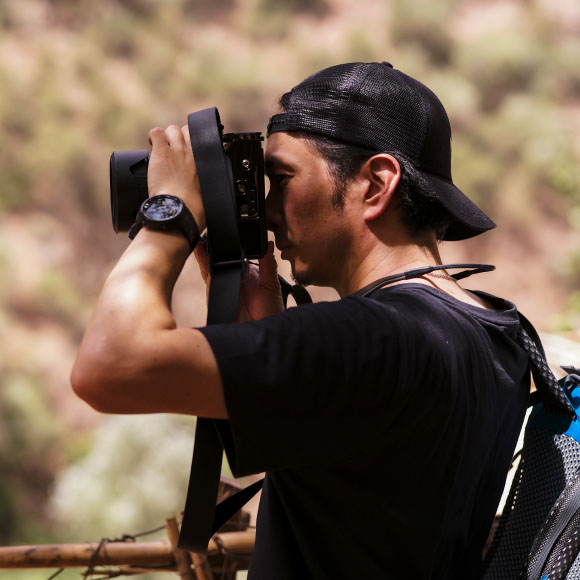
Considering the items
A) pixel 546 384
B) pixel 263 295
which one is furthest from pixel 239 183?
pixel 546 384

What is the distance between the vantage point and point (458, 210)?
3.55ft

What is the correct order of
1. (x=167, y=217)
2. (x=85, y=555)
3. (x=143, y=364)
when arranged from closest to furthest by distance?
1. (x=143, y=364)
2. (x=167, y=217)
3. (x=85, y=555)

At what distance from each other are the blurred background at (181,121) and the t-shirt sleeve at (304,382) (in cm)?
613

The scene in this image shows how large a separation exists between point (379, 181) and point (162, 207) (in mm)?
300

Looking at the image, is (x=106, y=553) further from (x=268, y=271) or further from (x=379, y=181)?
(x=379, y=181)

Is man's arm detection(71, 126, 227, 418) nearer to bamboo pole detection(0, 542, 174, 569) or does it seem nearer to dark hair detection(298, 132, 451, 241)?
dark hair detection(298, 132, 451, 241)

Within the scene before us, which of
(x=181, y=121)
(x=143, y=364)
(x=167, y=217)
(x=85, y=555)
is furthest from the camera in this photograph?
(x=181, y=121)

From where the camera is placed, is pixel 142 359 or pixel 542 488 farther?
pixel 542 488

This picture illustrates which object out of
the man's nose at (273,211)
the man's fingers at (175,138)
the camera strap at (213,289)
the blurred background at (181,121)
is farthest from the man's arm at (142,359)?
the blurred background at (181,121)

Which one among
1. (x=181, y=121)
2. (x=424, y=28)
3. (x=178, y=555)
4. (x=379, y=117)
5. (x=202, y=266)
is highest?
(x=424, y=28)

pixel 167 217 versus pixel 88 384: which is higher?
pixel 167 217

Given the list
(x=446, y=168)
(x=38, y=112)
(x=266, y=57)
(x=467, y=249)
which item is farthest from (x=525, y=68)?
(x=446, y=168)

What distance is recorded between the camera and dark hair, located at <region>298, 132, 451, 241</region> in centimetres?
103

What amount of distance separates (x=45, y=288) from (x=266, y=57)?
3114mm
